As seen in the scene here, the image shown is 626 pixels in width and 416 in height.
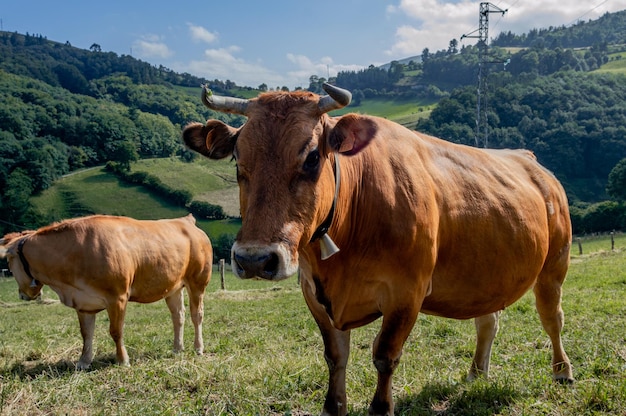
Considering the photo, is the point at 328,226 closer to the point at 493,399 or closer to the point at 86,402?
the point at 493,399

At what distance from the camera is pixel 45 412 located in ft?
14.9

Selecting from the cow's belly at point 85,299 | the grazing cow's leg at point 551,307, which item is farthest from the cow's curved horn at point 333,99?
the cow's belly at point 85,299

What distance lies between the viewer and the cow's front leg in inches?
143

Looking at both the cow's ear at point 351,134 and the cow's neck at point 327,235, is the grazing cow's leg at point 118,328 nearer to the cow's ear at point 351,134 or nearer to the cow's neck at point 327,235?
the cow's neck at point 327,235

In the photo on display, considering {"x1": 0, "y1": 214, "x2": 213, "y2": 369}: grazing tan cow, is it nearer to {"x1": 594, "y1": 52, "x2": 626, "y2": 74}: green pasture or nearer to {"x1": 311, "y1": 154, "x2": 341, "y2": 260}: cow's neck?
{"x1": 311, "y1": 154, "x2": 341, "y2": 260}: cow's neck

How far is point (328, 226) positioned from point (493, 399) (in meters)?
2.45

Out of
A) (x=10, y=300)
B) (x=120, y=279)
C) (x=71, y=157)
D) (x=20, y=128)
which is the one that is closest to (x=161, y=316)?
(x=120, y=279)

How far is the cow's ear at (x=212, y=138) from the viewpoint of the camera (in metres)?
3.63

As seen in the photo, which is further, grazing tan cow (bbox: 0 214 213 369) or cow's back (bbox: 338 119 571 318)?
grazing tan cow (bbox: 0 214 213 369)

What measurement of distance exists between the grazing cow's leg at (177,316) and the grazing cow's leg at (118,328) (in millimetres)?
1359

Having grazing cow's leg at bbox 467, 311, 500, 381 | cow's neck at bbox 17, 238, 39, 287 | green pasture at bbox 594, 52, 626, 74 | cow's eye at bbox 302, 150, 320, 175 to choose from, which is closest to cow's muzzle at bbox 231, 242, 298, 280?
cow's eye at bbox 302, 150, 320, 175

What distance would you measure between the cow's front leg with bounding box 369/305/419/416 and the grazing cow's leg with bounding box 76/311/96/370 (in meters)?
5.23

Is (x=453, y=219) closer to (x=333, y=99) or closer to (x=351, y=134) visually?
(x=351, y=134)

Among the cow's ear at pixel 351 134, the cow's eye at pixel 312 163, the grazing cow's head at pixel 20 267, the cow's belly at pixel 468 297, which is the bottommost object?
the grazing cow's head at pixel 20 267
